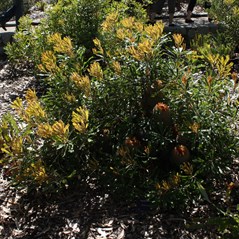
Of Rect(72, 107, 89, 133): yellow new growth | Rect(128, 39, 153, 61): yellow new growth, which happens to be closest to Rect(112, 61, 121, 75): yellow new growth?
Rect(128, 39, 153, 61): yellow new growth

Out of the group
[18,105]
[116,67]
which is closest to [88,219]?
[18,105]

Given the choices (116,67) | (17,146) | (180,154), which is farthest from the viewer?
(116,67)

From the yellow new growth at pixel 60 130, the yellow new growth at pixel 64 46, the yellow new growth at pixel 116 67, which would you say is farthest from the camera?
the yellow new growth at pixel 64 46

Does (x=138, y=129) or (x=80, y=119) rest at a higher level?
(x=80, y=119)

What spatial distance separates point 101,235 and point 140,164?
1.81 ft

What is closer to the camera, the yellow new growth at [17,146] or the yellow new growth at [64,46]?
the yellow new growth at [17,146]

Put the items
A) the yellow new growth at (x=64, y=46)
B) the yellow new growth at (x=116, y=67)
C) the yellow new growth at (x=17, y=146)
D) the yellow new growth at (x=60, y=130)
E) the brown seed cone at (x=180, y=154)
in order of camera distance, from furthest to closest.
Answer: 1. the yellow new growth at (x=64, y=46)
2. the yellow new growth at (x=116, y=67)
3. the brown seed cone at (x=180, y=154)
4. the yellow new growth at (x=17, y=146)
5. the yellow new growth at (x=60, y=130)

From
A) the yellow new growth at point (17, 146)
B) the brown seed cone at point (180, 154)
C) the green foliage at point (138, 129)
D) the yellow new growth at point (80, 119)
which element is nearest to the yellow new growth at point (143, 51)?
the green foliage at point (138, 129)

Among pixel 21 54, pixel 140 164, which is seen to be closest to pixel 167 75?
pixel 140 164

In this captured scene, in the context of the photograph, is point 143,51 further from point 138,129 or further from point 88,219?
point 88,219

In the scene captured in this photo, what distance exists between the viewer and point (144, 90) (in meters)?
3.03

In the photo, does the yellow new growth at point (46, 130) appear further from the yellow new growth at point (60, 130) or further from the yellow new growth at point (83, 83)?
the yellow new growth at point (83, 83)

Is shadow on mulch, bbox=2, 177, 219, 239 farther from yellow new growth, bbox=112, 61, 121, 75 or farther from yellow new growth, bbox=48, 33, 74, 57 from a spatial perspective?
yellow new growth, bbox=48, 33, 74, 57

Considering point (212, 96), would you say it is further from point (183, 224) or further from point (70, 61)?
point (70, 61)
